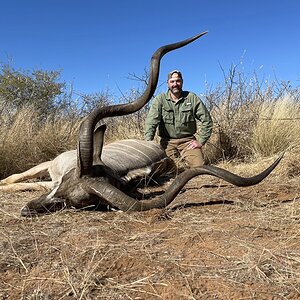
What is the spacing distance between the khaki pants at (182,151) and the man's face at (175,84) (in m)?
0.78

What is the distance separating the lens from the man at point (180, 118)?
6.55 meters

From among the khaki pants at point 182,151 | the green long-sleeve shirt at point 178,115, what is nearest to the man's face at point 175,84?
the green long-sleeve shirt at point 178,115

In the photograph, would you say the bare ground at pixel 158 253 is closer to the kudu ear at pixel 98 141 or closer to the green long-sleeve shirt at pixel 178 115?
the kudu ear at pixel 98 141

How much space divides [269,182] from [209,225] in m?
2.14

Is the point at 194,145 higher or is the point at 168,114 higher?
the point at 168,114

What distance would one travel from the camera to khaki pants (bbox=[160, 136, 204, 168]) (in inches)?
256

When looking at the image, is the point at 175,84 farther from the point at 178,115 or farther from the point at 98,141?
the point at 98,141

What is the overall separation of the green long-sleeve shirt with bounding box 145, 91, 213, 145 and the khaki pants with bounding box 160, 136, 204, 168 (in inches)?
6.7

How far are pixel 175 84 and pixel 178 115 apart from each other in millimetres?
484

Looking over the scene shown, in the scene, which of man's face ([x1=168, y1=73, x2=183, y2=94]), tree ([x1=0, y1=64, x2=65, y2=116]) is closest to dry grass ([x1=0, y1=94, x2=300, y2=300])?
man's face ([x1=168, y1=73, x2=183, y2=94])

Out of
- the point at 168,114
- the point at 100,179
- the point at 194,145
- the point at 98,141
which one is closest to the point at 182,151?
the point at 194,145

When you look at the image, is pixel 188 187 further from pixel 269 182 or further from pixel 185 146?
pixel 185 146

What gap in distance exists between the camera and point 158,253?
2.69 metres

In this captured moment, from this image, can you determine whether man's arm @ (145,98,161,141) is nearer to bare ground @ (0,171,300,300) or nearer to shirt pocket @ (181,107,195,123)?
shirt pocket @ (181,107,195,123)
